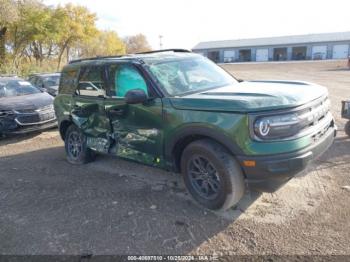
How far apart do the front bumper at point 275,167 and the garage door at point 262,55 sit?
221 feet

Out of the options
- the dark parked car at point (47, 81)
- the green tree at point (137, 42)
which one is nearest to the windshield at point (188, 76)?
the dark parked car at point (47, 81)

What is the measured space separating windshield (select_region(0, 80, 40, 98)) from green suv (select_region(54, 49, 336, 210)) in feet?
14.8

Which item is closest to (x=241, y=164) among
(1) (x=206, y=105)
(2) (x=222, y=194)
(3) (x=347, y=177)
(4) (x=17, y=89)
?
(2) (x=222, y=194)

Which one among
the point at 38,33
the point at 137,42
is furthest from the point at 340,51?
the point at 38,33

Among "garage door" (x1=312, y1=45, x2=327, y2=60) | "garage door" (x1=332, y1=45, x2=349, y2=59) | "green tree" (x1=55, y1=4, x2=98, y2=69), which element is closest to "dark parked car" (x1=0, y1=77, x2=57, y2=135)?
"green tree" (x1=55, y1=4, x2=98, y2=69)

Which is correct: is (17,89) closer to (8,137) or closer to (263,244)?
(8,137)

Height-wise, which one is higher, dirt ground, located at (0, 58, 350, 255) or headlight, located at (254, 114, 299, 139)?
headlight, located at (254, 114, 299, 139)

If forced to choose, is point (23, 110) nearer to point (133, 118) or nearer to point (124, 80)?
point (124, 80)

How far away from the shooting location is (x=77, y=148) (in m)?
5.71

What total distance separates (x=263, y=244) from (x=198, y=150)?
1.22 metres

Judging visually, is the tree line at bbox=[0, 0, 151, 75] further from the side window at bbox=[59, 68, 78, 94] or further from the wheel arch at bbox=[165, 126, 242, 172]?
the wheel arch at bbox=[165, 126, 242, 172]

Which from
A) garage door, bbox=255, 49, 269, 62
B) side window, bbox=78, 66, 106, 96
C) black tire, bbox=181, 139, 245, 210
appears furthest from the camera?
garage door, bbox=255, 49, 269, 62

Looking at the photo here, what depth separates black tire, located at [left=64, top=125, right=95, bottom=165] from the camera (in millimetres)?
5531

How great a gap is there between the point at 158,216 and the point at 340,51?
2658 inches
